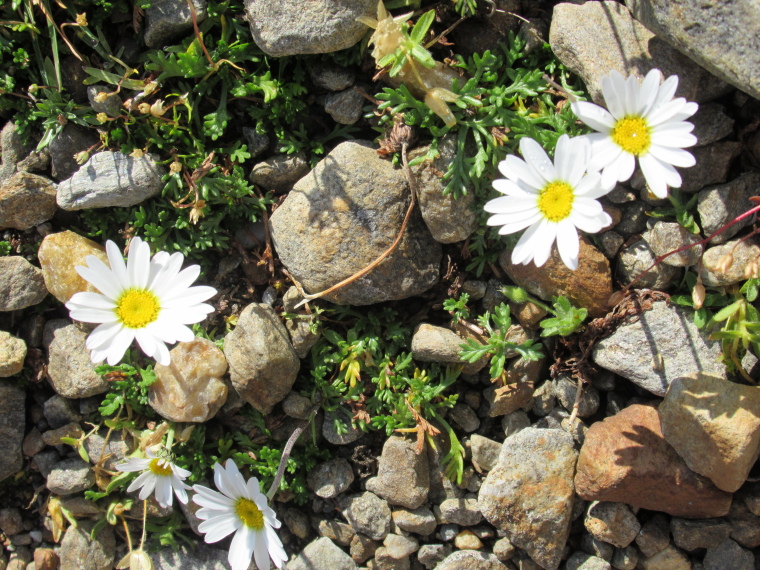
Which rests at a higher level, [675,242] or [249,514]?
[675,242]

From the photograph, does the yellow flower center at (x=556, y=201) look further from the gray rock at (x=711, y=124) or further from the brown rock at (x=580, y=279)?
the gray rock at (x=711, y=124)

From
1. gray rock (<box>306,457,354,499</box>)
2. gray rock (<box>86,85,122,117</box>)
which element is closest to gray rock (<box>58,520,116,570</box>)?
gray rock (<box>306,457,354,499</box>)

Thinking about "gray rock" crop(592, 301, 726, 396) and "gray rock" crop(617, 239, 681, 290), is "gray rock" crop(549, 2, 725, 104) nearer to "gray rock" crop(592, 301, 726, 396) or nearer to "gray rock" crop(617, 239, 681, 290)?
"gray rock" crop(617, 239, 681, 290)

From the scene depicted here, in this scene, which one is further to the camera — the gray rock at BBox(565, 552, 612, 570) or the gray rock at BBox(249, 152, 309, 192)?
the gray rock at BBox(249, 152, 309, 192)

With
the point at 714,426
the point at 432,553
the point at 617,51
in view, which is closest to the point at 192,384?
the point at 432,553

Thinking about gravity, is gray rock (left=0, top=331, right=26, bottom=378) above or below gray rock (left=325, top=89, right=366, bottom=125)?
below

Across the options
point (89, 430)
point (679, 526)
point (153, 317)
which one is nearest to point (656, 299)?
point (679, 526)

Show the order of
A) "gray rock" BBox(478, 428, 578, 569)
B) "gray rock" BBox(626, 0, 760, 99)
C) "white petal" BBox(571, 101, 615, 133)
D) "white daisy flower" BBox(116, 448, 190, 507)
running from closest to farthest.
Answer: "gray rock" BBox(626, 0, 760, 99)
"white petal" BBox(571, 101, 615, 133)
"gray rock" BBox(478, 428, 578, 569)
"white daisy flower" BBox(116, 448, 190, 507)

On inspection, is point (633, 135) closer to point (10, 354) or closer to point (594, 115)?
point (594, 115)
